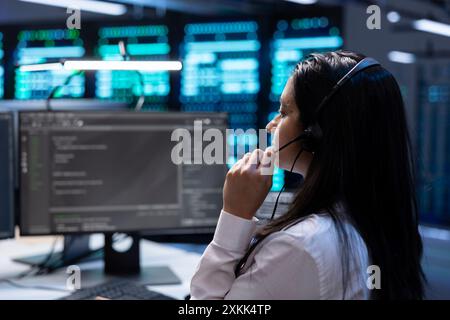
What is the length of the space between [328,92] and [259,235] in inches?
11.6

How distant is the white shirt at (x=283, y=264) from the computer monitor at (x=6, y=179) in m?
0.85

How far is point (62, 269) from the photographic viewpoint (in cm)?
180

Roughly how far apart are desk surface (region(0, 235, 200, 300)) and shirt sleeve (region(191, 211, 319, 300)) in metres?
0.55

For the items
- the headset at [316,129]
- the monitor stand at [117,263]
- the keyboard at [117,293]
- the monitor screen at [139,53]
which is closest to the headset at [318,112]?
the headset at [316,129]

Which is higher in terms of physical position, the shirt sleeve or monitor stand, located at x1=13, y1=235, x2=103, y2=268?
the shirt sleeve

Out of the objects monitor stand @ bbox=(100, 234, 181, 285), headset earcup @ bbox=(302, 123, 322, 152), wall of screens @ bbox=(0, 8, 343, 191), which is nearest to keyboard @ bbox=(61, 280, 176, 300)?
monitor stand @ bbox=(100, 234, 181, 285)

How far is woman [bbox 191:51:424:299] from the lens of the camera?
0.97 meters

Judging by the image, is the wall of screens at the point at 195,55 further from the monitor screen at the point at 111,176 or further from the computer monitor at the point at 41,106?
the monitor screen at the point at 111,176

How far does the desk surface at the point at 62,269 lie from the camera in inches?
61.6

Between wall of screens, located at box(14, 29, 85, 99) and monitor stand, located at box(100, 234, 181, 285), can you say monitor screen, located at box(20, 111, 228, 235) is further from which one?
wall of screens, located at box(14, 29, 85, 99)

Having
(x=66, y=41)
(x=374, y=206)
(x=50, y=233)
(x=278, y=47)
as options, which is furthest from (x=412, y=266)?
(x=66, y=41)

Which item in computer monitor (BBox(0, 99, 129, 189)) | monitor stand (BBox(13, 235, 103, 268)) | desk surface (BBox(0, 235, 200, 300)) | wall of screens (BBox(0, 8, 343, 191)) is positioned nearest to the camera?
desk surface (BBox(0, 235, 200, 300))

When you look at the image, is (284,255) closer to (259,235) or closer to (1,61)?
(259,235)

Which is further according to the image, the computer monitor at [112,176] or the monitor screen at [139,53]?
the monitor screen at [139,53]
